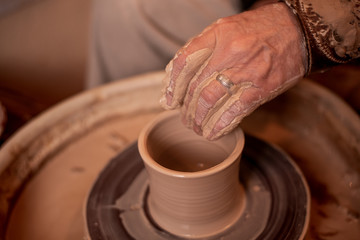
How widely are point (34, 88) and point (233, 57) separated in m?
2.12

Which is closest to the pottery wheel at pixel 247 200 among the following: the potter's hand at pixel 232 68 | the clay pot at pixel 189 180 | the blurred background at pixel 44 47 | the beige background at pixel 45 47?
the clay pot at pixel 189 180

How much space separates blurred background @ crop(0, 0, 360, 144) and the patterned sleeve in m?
1.96

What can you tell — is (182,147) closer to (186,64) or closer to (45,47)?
(186,64)

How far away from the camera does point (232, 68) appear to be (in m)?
0.86

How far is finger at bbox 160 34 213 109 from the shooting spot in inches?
33.5

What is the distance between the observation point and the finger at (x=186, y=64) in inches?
33.5

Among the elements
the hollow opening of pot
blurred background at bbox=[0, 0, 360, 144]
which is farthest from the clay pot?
blurred background at bbox=[0, 0, 360, 144]

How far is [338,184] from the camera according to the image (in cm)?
111

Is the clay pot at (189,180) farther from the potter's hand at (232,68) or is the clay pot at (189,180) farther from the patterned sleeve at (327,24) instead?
the patterned sleeve at (327,24)

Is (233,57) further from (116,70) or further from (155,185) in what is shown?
(116,70)

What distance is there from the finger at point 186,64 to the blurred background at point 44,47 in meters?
1.80

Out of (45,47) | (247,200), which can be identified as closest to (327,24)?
(247,200)

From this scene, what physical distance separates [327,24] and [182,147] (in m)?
0.50

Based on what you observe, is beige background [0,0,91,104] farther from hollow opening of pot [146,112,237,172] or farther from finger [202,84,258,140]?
finger [202,84,258,140]
